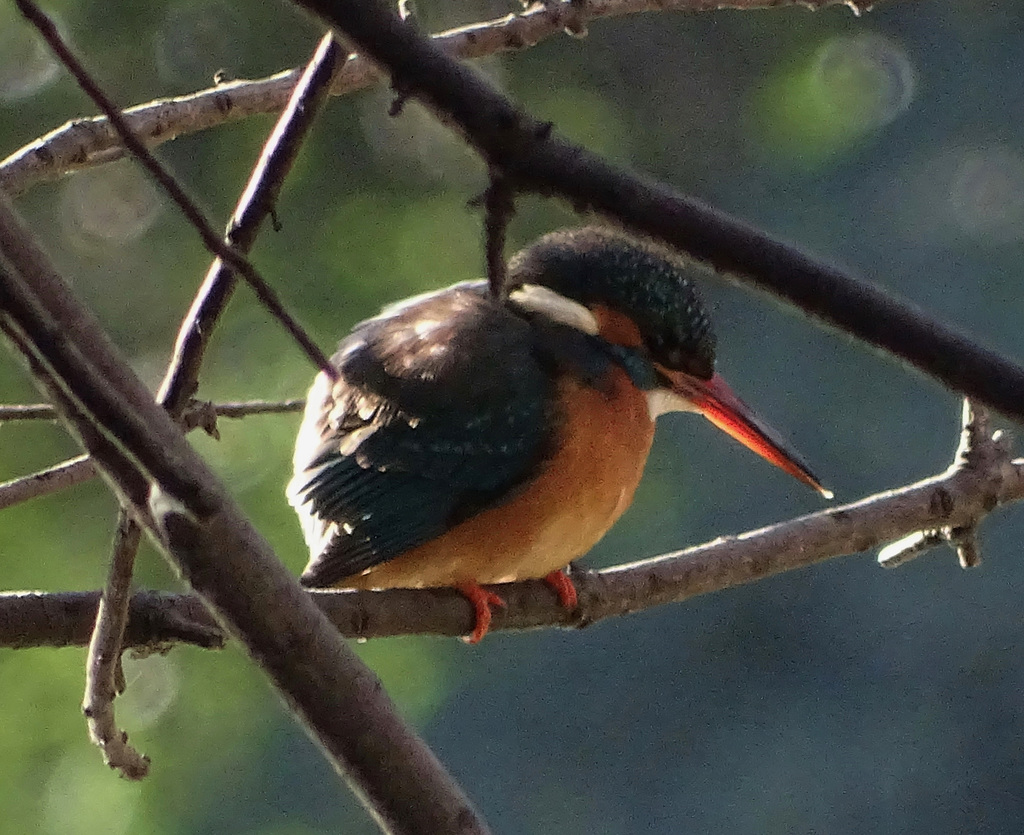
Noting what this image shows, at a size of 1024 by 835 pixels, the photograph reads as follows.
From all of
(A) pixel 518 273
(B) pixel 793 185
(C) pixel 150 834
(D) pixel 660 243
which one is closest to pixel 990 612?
(B) pixel 793 185

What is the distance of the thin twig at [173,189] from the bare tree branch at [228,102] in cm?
52

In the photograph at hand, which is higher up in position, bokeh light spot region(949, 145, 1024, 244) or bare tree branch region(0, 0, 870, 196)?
bare tree branch region(0, 0, 870, 196)

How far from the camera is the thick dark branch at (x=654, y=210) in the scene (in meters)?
0.42

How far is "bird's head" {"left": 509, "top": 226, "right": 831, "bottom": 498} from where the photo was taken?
5.32 ft

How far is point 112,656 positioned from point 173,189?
0.99ft

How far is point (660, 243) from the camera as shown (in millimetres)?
476

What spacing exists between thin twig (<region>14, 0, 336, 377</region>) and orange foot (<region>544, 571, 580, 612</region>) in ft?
2.39

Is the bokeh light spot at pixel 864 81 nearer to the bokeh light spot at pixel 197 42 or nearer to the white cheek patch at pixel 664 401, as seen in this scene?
the bokeh light spot at pixel 197 42

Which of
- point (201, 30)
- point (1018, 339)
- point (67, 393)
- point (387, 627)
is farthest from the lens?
point (201, 30)

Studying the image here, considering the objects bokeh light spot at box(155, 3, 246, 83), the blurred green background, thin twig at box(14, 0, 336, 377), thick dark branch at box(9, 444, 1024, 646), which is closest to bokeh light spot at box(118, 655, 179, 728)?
the blurred green background

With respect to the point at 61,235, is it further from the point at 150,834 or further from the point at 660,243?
the point at 660,243

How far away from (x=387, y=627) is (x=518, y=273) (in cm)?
71

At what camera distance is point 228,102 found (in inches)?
51.0

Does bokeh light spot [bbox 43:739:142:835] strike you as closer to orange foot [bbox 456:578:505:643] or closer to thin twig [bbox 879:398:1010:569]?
orange foot [bbox 456:578:505:643]
